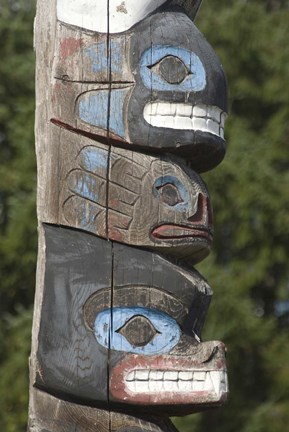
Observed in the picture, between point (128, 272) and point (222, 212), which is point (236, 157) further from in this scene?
point (128, 272)

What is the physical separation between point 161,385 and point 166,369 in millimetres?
62

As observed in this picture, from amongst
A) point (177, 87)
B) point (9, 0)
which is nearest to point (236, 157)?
point (9, 0)

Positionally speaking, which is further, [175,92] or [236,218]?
[236,218]

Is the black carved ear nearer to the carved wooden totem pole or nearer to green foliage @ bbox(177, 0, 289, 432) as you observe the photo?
the carved wooden totem pole

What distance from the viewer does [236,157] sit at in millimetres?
11906

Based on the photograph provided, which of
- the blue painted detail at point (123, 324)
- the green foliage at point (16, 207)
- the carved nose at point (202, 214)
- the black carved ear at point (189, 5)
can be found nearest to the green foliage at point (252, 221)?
the green foliage at point (16, 207)

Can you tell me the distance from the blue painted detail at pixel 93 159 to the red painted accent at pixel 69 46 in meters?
0.37

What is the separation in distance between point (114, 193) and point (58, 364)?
671 mm

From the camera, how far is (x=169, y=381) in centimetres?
Result: 486

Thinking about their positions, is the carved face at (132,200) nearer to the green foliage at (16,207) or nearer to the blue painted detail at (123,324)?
the blue painted detail at (123,324)

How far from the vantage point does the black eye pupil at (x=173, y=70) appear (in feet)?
16.6

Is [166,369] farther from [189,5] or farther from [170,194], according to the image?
[189,5]

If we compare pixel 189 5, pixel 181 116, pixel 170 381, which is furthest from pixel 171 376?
pixel 189 5

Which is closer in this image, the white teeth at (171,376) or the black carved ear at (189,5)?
the white teeth at (171,376)
